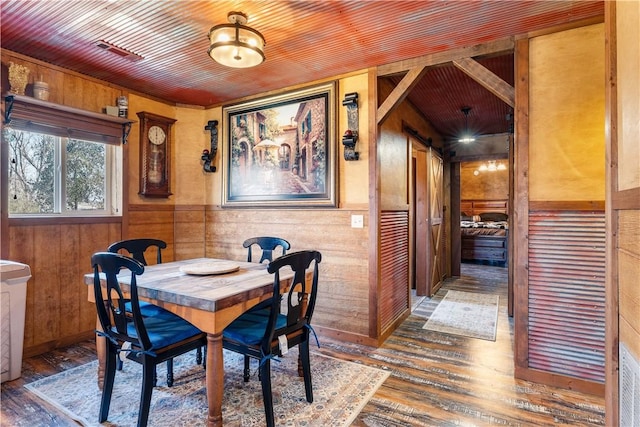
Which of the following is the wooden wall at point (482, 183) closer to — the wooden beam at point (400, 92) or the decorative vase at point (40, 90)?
the wooden beam at point (400, 92)

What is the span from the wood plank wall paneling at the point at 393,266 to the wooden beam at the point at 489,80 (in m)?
1.40

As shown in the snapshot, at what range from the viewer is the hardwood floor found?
1992mm

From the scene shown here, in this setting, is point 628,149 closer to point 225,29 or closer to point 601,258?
point 601,258

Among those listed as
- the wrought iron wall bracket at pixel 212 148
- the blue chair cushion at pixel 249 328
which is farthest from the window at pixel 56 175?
the blue chair cushion at pixel 249 328

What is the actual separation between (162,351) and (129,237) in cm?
219

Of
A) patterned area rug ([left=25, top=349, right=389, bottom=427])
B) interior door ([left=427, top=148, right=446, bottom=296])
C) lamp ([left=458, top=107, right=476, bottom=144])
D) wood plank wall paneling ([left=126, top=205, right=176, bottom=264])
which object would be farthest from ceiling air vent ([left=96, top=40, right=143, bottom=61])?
lamp ([left=458, top=107, right=476, bottom=144])

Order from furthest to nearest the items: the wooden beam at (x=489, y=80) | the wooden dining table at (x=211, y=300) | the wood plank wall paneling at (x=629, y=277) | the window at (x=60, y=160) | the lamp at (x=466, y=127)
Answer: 1. the lamp at (x=466, y=127)
2. the window at (x=60, y=160)
3. the wooden beam at (x=489, y=80)
4. the wooden dining table at (x=211, y=300)
5. the wood plank wall paneling at (x=629, y=277)

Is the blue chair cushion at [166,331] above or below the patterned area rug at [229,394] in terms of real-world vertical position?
above

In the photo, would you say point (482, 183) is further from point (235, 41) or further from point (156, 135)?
point (235, 41)

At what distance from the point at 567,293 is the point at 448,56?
2097mm

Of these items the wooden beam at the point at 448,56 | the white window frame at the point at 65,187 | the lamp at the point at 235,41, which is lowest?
the white window frame at the point at 65,187

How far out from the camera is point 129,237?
3.56m

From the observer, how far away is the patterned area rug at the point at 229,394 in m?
1.97

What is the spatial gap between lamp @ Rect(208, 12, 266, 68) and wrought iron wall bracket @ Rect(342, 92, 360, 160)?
1.09 m
